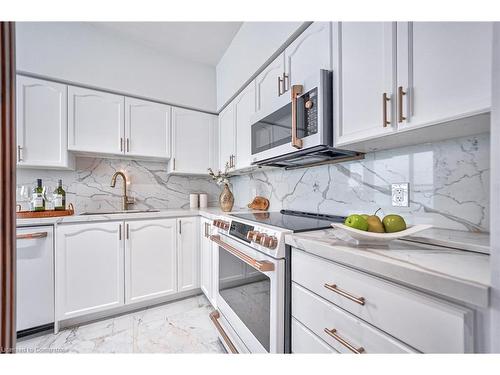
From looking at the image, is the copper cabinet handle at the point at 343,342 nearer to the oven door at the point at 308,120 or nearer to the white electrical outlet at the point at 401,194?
the white electrical outlet at the point at 401,194

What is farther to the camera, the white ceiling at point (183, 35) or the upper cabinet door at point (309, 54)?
the white ceiling at point (183, 35)

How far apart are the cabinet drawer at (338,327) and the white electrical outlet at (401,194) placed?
67cm

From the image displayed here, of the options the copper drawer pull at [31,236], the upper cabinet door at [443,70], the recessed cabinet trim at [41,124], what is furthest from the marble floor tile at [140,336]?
the upper cabinet door at [443,70]

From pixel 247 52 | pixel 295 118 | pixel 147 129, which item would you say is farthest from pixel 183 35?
pixel 295 118

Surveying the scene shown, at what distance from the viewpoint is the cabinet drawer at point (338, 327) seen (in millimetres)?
622

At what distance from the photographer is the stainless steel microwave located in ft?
3.57

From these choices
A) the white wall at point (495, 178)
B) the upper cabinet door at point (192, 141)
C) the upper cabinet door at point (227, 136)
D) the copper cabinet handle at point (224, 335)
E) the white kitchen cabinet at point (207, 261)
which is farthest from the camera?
the upper cabinet door at point (192, 141)

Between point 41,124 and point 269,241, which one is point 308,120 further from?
point 41,124

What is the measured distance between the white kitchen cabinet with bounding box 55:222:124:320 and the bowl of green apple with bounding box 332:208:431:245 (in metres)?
1.89

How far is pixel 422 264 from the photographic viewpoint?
565mm

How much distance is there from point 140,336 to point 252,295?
1098mm

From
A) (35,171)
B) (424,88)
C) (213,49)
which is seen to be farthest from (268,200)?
(35,171)

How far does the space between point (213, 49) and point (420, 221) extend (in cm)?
246
